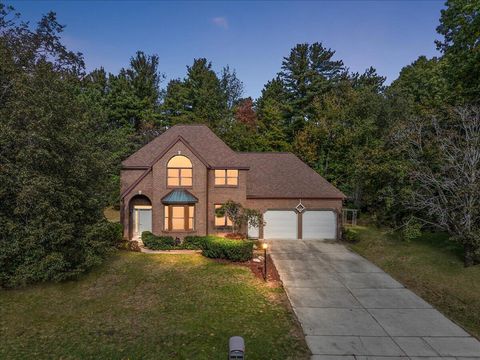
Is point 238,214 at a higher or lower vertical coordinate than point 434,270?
higher

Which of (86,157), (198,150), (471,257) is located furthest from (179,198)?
(471,257)

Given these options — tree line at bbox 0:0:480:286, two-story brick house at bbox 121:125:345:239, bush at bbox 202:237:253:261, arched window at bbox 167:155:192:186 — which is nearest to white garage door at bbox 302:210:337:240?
two-story brick house at bbox 121:125:345:239

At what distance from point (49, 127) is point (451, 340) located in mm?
17101

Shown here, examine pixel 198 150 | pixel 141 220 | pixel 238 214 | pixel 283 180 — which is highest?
pixel 198 150

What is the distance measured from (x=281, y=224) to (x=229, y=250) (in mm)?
7920

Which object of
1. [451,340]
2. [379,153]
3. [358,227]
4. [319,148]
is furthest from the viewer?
[319,148]

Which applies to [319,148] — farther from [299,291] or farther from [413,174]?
[299,291]

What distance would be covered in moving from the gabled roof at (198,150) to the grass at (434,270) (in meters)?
11.3

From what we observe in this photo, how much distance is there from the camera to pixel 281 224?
82.4 feet

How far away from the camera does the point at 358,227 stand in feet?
94.3

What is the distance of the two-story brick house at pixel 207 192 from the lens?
22.6 meters

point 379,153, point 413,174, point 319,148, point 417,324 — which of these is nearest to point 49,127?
point 417,324

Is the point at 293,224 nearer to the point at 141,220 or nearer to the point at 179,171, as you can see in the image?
the point at 179,171

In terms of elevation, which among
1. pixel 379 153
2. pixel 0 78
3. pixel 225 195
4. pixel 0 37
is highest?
pixel 0 37
